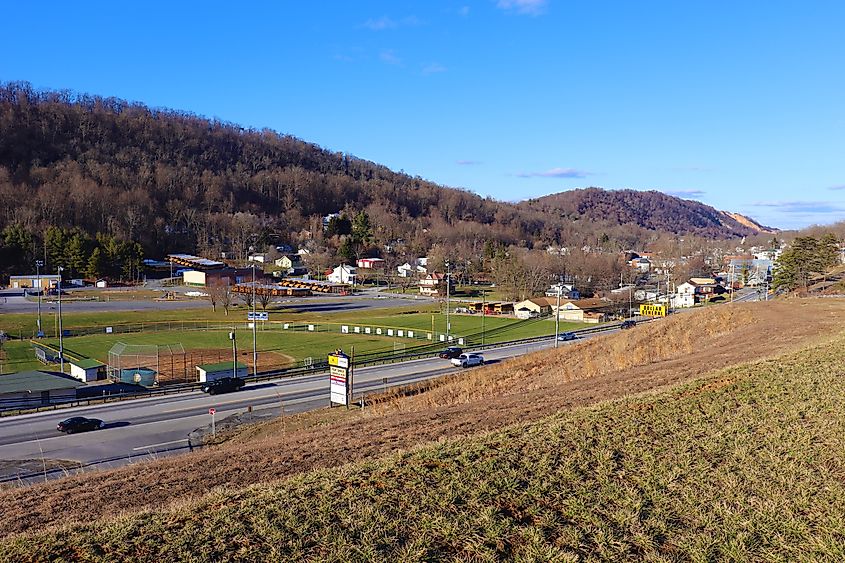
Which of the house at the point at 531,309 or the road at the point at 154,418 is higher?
the house at the point at 531,309

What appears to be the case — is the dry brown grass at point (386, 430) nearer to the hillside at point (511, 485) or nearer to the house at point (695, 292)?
the hillside at point (511, 485)

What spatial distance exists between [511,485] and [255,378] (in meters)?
27.8

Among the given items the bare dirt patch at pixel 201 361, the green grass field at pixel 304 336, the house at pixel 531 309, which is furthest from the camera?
the house at pixel 531 309

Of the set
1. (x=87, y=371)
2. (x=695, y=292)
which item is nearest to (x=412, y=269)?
(x=695, y=292)

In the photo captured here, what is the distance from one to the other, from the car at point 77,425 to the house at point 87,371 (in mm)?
9973

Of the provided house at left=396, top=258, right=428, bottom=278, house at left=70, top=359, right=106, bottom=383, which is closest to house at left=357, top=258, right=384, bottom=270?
house at left=396, top=258, right=428, bottom=278

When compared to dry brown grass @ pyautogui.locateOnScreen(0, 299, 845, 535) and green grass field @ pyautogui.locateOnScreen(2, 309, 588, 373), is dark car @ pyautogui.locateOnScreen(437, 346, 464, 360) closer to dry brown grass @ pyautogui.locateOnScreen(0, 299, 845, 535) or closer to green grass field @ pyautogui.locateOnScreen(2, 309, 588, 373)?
green grass field @ pyautogui.locateOnScreen(2, 309, 588, 373)

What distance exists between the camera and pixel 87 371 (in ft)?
109

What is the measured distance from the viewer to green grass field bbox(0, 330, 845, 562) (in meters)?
6.16

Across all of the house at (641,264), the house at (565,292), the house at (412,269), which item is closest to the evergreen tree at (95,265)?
the house at (412,269)

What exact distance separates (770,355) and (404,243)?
146686 mm

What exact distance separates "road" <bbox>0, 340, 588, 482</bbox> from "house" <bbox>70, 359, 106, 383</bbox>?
245 inches

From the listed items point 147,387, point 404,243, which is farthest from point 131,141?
point 147,387

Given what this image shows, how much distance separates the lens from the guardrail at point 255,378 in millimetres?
27172
